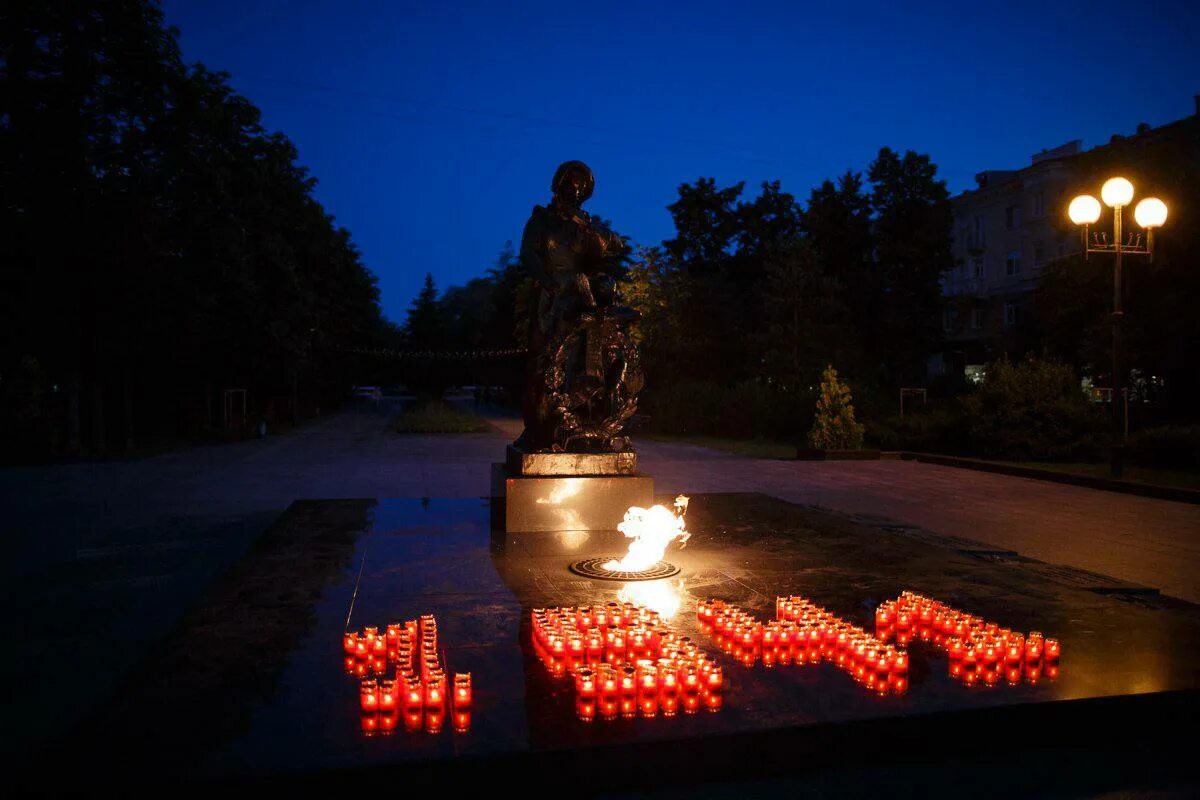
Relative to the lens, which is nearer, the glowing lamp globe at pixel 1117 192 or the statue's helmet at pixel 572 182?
the statue's helmet at pixel 572 182

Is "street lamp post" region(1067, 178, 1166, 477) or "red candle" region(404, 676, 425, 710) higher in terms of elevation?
"street lamp post" region(1067, 178, 1166, 477)

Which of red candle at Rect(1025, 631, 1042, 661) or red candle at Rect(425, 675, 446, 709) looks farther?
red candle at Rect(1025, 631, 1042, 661)

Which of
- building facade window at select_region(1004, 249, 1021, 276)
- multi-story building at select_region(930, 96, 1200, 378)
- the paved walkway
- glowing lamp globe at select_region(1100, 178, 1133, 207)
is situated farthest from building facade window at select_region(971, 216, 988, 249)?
glowing lamp globe at select_region(1100, 178, 1133, 207)

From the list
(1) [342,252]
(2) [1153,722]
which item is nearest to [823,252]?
(1) [342,252]

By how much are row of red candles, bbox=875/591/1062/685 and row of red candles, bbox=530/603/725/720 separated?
1145 mm

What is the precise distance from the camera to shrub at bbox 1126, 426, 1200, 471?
15.4m

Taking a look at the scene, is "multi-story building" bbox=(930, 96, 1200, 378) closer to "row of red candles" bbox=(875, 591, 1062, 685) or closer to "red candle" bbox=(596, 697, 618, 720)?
"row of red candles" bbox=(875, 591, 1062, 685)

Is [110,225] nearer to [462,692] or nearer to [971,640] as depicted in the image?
[462,692]

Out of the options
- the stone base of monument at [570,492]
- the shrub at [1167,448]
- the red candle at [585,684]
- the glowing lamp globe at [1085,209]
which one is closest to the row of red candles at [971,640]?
the red candle at [585,684]

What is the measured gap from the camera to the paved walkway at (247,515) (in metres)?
6.06


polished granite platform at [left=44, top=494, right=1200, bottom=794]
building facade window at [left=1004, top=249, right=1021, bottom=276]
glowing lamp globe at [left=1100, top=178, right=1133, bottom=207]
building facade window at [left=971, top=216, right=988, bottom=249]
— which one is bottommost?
polished granite platform at [left=44, top=494, right=1200, bottom=794]

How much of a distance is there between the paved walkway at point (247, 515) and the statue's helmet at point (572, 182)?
4528 mm

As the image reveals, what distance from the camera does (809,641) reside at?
4457 mm

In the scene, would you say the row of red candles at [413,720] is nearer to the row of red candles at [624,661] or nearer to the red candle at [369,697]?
the red candle at [369,697]
